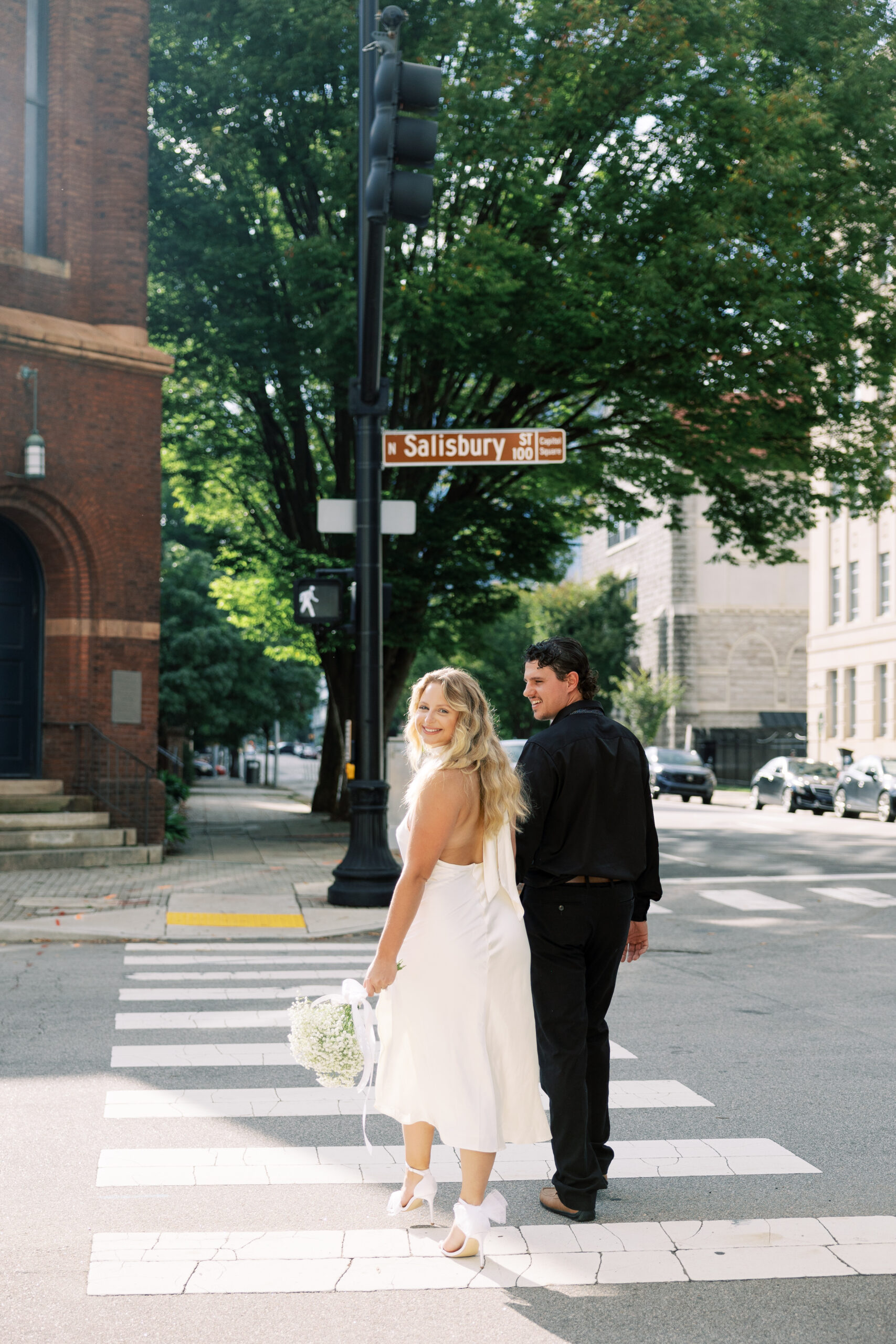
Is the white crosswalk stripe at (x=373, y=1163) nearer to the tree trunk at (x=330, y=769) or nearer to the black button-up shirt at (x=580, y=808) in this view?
the black button-up shirt at (x=580, y=808)

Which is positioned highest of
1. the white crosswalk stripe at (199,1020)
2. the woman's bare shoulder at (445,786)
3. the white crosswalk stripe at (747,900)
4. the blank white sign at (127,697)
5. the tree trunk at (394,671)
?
the tree trunk at (394,671)

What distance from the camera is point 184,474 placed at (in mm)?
27359

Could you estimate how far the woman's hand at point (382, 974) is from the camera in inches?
168

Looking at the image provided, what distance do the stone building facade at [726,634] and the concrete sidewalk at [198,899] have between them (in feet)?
147

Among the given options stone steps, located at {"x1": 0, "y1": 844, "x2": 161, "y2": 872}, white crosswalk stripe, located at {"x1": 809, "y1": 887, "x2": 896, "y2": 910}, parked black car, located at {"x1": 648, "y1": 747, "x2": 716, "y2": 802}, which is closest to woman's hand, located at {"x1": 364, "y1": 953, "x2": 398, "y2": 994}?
white crosswalk stripe, located at {"x1": 809, "y1": 887, "x2": 896, "y2": 910}

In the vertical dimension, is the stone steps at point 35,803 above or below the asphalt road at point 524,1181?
above

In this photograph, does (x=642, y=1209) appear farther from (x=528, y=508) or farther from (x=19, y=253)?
(x=528, y=508)

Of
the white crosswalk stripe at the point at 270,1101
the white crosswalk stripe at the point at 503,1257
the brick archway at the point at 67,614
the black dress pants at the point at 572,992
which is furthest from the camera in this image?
the brick archway at the point at 67,614

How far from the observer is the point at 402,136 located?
8.83m

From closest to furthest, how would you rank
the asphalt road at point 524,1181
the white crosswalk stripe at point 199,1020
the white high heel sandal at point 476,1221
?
the asphalt road at point 524,1181 → the white high heel sandal at point 476,1221 → the white crosswalk stripe at point 199,1020

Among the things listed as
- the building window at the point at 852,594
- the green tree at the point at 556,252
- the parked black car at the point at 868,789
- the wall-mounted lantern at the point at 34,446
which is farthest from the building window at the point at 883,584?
the wall-mounted lantern at the point at 34,446

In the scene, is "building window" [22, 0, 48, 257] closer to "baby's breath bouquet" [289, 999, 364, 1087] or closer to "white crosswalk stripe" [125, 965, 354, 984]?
"white crosswalk stripe" [125, 965, 354, 984]

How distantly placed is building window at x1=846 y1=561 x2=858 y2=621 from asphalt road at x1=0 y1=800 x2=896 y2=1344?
1535 inches

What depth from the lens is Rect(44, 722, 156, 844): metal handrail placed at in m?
17.2
